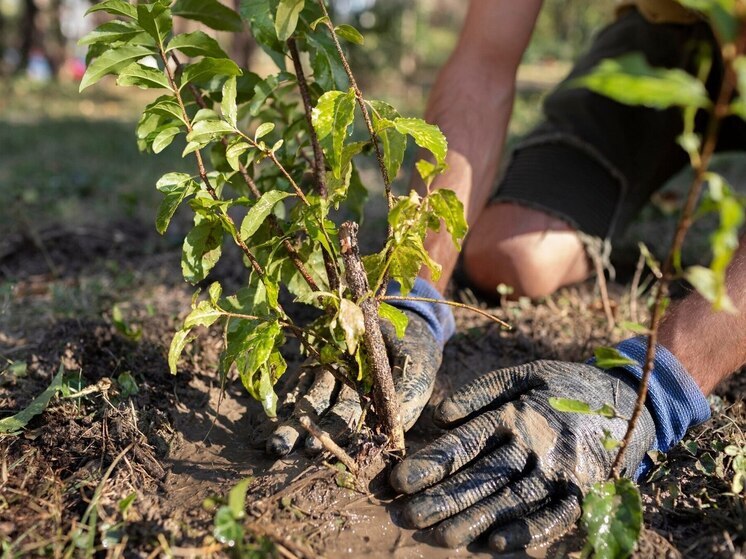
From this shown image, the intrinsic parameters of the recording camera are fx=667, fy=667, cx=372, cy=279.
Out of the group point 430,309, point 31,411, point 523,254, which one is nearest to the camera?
point 31,411

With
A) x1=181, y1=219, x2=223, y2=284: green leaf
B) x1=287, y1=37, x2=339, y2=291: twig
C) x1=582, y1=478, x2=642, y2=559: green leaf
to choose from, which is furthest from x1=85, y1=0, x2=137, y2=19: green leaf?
x1=582, y1=478, x2=642, y2=559: green leaf

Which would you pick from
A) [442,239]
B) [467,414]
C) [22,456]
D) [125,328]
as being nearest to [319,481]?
[467,414]

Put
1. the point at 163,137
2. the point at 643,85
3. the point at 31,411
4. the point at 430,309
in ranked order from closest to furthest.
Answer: the point at 643,85 < the point at 163,137 < the point at 31,411 < the point at 430,309

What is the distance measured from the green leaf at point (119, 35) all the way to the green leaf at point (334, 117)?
50 cm

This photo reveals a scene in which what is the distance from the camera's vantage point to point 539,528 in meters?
1.46

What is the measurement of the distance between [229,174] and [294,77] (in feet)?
0.95

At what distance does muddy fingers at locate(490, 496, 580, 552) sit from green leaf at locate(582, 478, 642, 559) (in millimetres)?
92

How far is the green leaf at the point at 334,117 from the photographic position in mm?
1370

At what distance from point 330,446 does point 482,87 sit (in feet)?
5.58

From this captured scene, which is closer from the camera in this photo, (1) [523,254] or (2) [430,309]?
(2) [430,309]

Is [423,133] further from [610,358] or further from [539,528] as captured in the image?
[539,528]

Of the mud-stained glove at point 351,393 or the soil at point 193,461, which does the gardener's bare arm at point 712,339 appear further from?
the mud-stained glove at point 351,393

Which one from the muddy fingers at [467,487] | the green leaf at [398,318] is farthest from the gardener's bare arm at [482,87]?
the muddy fingers at [467,487]

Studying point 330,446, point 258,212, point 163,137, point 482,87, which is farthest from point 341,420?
point 482,87
